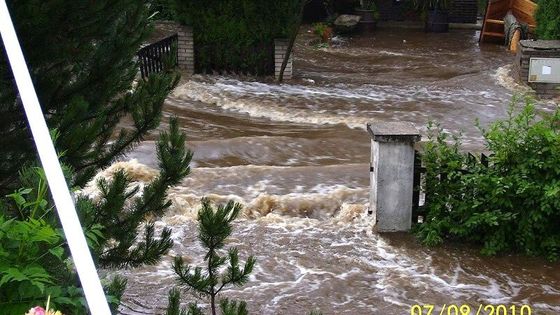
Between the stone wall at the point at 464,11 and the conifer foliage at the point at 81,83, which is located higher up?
the conifer foliage at the point at 81,83

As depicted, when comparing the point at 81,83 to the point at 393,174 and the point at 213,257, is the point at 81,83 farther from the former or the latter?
the point at 393,174

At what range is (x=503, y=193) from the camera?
6426mm

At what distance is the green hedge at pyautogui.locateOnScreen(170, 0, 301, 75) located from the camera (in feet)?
52.8

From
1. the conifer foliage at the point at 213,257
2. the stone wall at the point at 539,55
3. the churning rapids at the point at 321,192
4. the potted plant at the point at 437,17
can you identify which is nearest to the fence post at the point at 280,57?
the churning rapids at the point at 321,192

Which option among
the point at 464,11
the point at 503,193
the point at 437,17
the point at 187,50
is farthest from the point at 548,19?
the point at 503,193

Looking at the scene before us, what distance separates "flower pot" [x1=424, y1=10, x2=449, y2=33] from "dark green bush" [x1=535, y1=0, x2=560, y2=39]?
238 inches

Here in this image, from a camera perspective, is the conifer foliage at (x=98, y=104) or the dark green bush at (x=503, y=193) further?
the dark green bush at (x=503, y=193)

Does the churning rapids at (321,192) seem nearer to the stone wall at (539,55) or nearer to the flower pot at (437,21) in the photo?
the stone wall at (539,55)

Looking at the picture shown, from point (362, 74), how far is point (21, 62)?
1543 centimetres

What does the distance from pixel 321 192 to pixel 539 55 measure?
25.1 ft

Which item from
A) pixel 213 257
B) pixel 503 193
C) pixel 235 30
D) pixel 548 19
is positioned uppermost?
pixel 213 257

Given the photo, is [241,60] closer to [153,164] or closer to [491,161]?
[153,164]
